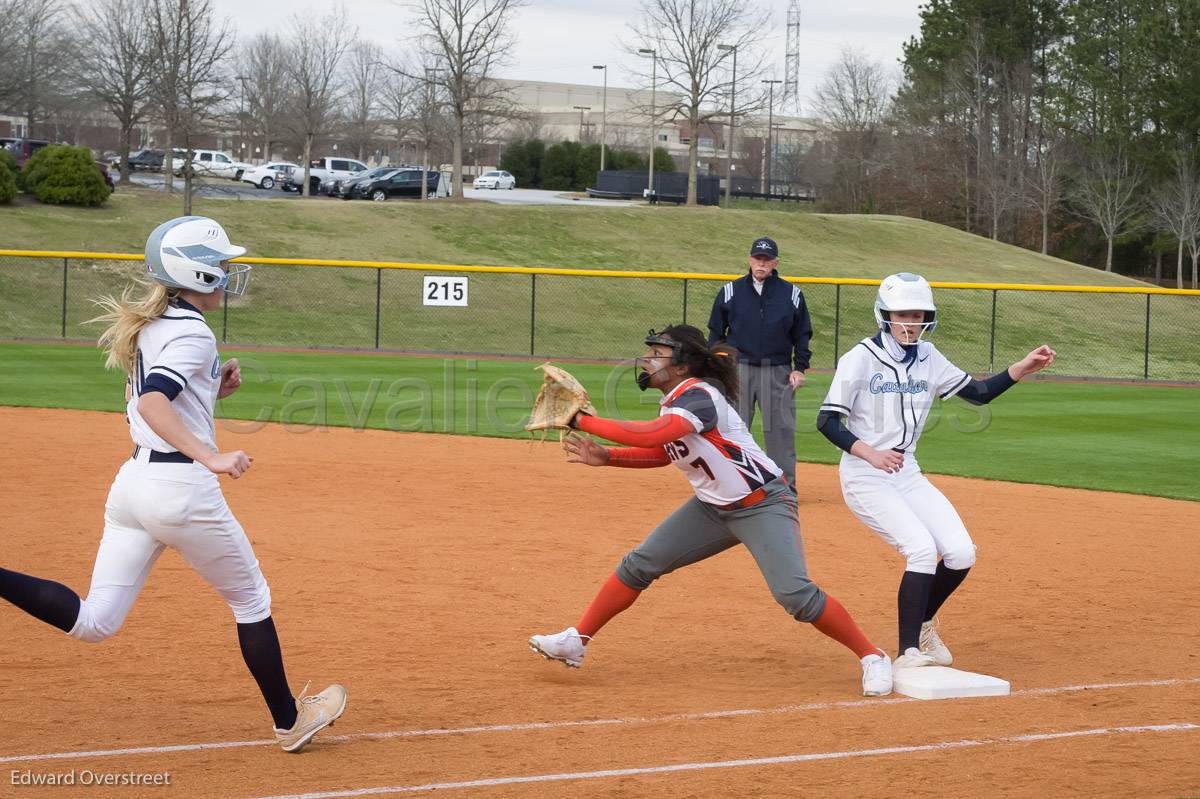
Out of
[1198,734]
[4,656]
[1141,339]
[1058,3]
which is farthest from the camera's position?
[1058,3]

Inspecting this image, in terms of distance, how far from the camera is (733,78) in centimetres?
5222

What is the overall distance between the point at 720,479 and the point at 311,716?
81.3 inches

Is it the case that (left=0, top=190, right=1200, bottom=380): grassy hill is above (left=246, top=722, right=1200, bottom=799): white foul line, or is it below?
above

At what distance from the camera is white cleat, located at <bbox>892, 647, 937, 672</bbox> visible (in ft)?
19.7

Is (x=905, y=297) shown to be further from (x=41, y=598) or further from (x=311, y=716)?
(x=41, y=598)

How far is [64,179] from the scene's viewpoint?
123 ft

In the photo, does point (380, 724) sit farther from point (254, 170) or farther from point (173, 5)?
point (254, 170)

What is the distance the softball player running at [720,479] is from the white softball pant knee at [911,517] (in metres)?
0.46

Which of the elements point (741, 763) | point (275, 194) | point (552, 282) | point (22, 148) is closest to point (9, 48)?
point (22, 148)

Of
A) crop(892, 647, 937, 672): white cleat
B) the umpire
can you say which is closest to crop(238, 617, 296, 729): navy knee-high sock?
crop(892, 647, 937, 672): white cleat

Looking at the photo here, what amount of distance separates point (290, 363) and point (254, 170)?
3674 cm

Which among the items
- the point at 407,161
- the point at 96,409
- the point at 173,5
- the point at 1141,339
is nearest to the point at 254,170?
the point at 173,5

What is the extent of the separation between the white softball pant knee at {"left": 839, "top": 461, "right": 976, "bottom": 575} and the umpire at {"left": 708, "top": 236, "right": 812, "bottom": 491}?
11.3 feet

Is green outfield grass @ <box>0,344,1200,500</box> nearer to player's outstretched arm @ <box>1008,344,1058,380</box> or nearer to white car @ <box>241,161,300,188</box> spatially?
player's outstretched arm @ <box>1008,344,1058,380</box>
